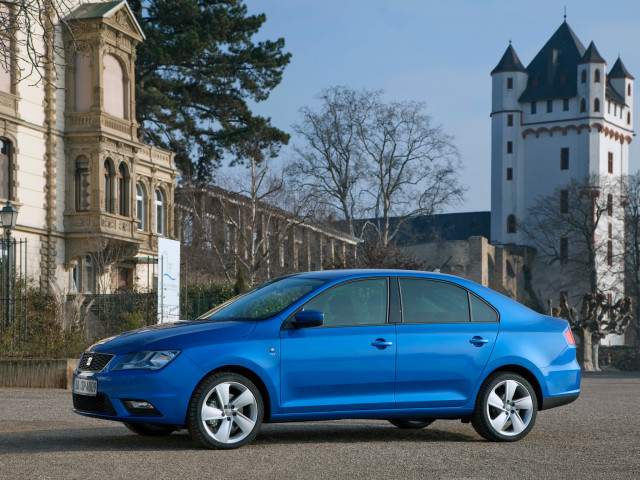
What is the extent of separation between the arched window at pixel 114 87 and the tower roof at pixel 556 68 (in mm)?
69870

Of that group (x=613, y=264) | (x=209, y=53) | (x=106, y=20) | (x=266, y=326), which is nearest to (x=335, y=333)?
(x=266, y=326)

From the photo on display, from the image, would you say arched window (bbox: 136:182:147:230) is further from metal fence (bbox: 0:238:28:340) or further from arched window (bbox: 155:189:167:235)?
metal fence (bbox: 0:238:28:340)

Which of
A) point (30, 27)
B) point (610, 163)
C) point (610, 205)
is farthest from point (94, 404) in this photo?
point (610, 163)

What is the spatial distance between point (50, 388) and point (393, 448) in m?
10.2

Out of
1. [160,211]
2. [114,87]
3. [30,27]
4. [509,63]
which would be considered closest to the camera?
[30,27]

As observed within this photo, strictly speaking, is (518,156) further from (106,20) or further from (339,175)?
(106,20)

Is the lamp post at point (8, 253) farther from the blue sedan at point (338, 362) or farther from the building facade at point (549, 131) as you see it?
the building facade at point (549, 131)

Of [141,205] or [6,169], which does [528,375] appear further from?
[141,205]

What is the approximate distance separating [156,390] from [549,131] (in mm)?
100009

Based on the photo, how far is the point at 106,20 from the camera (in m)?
40.4

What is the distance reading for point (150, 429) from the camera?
10305 mm

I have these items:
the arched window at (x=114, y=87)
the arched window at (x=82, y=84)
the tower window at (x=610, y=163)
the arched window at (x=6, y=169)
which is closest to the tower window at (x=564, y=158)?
the tower window at (x=610, y=163)

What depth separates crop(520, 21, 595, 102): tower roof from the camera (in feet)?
348

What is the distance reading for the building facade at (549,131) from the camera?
103500mm
